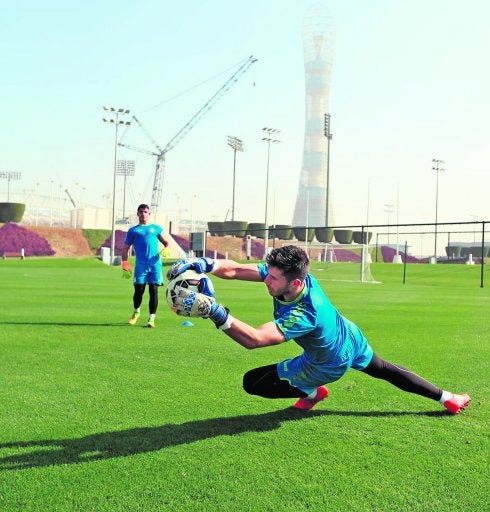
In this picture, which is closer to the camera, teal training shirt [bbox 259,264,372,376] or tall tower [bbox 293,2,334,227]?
teal training shirt [bbox 259,264,372,376]

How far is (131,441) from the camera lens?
439 centimetres

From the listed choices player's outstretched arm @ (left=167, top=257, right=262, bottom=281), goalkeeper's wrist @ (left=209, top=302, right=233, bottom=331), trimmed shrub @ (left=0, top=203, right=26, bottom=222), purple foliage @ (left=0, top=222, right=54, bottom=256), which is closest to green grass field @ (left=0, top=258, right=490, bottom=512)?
goalkeeper's wrist @ (left=209, top=302, right=233, bottom=331)

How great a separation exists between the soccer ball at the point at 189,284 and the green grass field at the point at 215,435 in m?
1.17

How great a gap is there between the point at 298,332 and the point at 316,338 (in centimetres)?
36

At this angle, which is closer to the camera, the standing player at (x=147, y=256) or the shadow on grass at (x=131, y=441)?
the shadow on grass at (x=131, y=441)

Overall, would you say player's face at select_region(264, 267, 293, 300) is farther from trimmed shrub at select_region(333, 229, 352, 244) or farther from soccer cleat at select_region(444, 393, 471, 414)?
trimmed shrub at select_region(333, 229, 352, 244)

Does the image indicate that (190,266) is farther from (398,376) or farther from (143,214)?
(143,214)

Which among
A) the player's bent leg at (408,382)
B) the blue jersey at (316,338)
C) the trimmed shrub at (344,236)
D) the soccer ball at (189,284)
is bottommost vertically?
the player's bent leg at (408,382)

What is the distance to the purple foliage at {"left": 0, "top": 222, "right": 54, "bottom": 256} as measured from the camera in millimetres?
78375

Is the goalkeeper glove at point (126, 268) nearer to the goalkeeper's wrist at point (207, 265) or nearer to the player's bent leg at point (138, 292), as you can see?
the player's bent leg at point (138, 292)

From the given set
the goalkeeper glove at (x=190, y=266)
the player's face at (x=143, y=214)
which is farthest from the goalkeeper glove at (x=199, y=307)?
the player's face at (x=143, y=214)

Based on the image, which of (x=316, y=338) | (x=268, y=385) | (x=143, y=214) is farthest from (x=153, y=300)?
(x=316, y=338)

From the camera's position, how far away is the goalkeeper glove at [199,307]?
371cm

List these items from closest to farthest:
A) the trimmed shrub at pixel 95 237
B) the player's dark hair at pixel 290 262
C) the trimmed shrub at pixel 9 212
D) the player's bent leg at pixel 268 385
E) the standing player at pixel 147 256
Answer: the player's dark hair at pixel 290 262
the player's bent leg at pixel 268 385
the standing player at pixel 147 256
the trimmed shrub at pixel 9 212
the trimmed shrub at pixel 95 237
